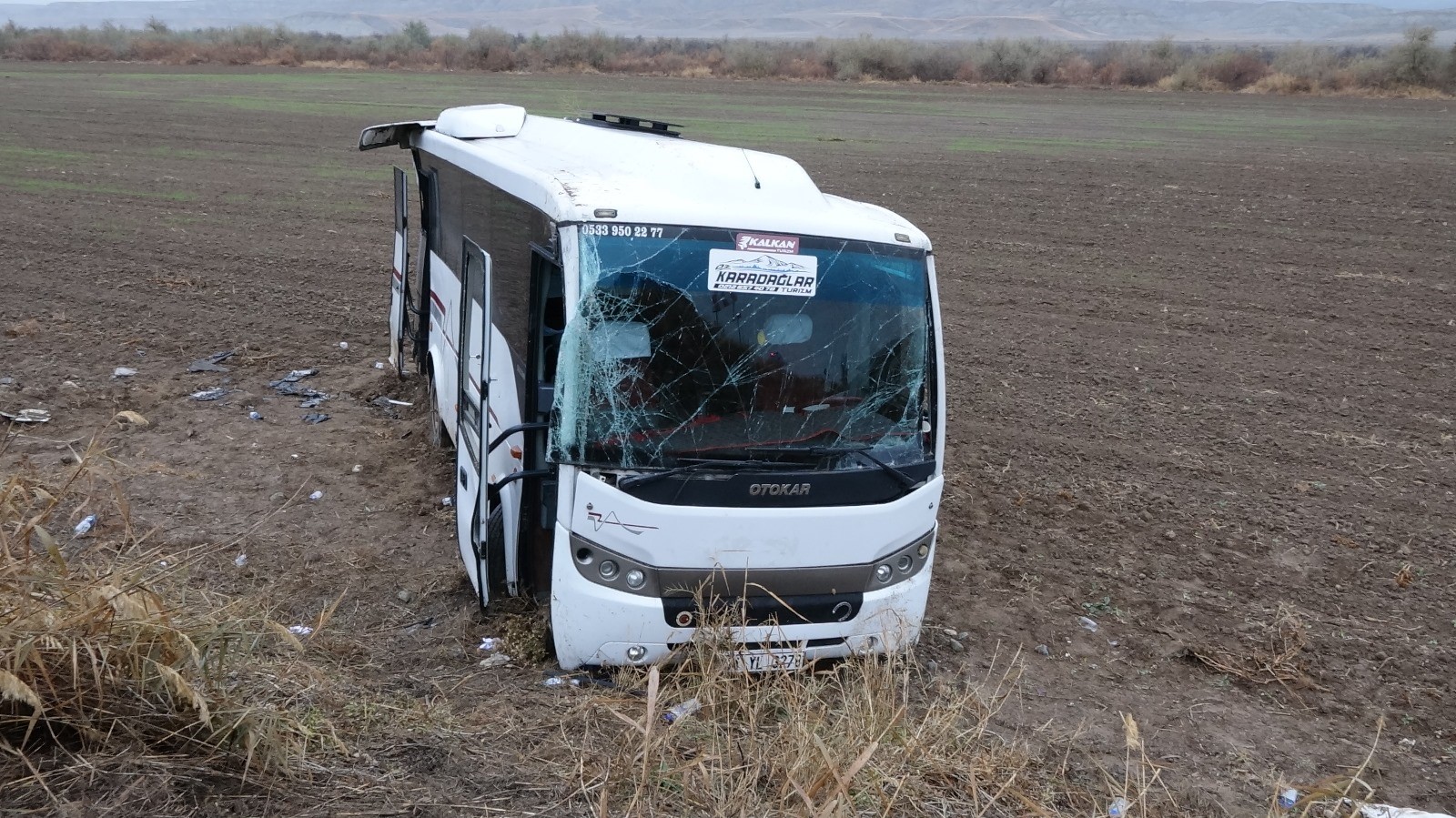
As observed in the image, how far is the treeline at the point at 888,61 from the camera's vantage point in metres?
48.8

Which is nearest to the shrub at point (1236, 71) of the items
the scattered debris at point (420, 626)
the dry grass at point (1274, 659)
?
the dry grass at point (1274, 659)

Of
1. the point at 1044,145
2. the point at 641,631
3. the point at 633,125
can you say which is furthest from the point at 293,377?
the point at 1044,145

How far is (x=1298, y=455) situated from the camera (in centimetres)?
961

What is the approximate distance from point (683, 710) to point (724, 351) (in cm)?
174

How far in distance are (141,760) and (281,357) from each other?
8.47m

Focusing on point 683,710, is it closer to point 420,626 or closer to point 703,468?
point 703,468

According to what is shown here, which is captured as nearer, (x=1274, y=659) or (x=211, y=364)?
(x=1274, y=659)

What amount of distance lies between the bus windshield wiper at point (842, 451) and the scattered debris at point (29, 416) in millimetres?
6952

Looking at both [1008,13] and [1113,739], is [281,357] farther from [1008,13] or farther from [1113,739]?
[1008,13]

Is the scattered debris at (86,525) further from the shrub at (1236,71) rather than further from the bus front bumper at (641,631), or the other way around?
the shrub at (1236,71)

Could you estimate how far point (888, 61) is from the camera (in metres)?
55.9

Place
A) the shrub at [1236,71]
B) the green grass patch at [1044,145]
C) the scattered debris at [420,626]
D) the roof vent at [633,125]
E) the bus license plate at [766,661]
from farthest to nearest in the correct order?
the shrub at [1236,71]
the green grass patch at [1044,145]
the roof vent at [633,125]
the scattered debris at [420,626]
the bus license plate at [766,661]

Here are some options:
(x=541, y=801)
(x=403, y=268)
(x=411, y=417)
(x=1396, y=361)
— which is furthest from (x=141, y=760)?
(x=1396, y=361)

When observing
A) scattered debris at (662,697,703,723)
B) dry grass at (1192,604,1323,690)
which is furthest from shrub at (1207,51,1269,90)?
scattered debris at (662,697,703,723)
